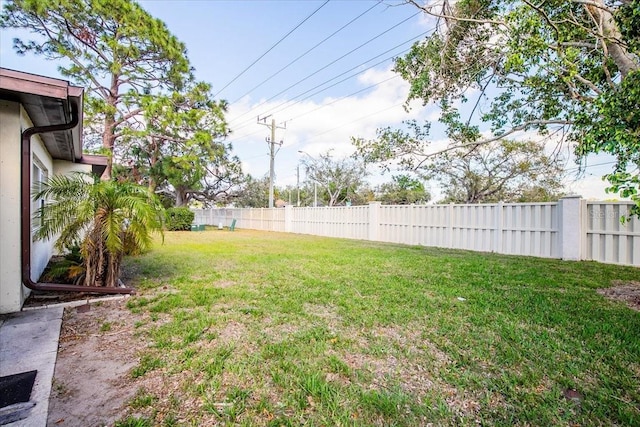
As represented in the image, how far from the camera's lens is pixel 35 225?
4.94m

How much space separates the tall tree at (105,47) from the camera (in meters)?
12.9

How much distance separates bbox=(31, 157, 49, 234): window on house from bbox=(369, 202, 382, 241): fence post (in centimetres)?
1008

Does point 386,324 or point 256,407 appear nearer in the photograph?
point 256,407

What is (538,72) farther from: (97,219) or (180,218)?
(180,218)

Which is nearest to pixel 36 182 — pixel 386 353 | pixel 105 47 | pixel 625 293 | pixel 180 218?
pixel 386 353

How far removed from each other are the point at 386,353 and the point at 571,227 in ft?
23.0

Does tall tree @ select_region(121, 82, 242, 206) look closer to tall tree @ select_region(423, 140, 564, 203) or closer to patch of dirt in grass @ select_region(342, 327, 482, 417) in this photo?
tall tree @ select_region(423, 140, 564, 203)

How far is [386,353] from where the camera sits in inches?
105

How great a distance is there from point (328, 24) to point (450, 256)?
9.39 meters

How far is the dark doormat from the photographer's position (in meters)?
2.01

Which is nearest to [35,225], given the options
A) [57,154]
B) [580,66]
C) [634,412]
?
[57,154]

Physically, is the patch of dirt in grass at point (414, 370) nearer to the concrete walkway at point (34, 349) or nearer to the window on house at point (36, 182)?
the concrete walkway at point (34, 349)

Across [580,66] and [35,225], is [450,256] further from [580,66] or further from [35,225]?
[35,225]

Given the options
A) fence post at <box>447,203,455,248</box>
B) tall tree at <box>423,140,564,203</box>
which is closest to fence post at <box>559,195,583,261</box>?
fence post at <box>447,203,455,248</box>
